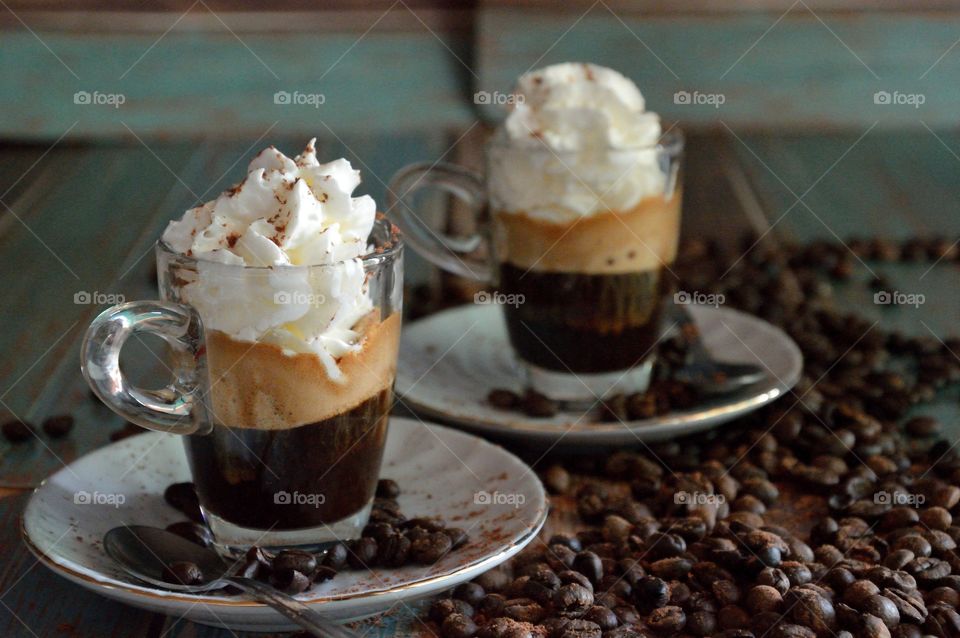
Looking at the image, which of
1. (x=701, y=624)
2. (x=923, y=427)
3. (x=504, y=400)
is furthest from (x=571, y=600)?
(x=923, y=427)

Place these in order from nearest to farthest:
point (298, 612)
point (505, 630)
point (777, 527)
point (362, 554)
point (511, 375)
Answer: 1. point (298, 612)
2. point (505, 630)
3. point (362, 554)
4. point (777, 527)
5. point (511, 375)

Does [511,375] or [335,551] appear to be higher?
[335,551]

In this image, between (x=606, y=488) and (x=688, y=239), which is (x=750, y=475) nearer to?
(x=606, y=488)

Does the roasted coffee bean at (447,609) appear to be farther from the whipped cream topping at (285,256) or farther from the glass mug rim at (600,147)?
the glass mug rim at (600,147)

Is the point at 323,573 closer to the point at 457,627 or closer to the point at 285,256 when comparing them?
the point at 457,627

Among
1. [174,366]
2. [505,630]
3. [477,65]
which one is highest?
[174,366]

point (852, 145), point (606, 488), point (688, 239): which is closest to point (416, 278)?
point (688, 239)

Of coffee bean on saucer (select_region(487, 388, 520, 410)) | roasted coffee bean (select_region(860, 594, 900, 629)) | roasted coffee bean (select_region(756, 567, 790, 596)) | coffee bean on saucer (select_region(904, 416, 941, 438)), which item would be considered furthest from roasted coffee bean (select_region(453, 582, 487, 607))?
coffee bean on saucer (select_region(904, 416, 941, 438))
